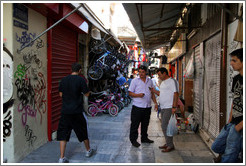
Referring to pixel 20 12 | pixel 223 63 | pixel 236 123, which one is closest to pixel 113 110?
pixel 223 63

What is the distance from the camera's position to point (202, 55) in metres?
6.47

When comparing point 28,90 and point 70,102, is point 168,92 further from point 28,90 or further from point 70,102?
point 28,90

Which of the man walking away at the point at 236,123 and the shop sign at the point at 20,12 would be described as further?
the shop sign at the point at 20,12

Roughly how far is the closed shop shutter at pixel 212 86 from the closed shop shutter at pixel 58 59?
12.9 feet

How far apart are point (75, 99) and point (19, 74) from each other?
1.13 m

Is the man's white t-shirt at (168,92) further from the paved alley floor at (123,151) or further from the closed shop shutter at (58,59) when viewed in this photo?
the closed shop shutter at (58,59)

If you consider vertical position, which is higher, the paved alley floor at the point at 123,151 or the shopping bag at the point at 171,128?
the shopping bag at the point at 171,128

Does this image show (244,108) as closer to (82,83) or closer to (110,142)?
(82,83)

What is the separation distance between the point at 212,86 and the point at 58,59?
158 inches

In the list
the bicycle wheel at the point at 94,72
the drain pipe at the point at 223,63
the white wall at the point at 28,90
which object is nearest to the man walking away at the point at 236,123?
the drain pipe at the point at 223,63

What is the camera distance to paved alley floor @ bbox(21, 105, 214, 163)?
4410mm

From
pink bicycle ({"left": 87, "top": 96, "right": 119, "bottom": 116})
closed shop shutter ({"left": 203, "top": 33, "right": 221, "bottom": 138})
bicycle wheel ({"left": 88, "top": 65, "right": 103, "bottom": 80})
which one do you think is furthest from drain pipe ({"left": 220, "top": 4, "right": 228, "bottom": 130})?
bicycle wheel ({"left": 88, "top": 65, "right": 103, "bottom": 80})

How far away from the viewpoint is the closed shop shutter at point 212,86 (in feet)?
16.8

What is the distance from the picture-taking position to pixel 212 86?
5602 millimetres
